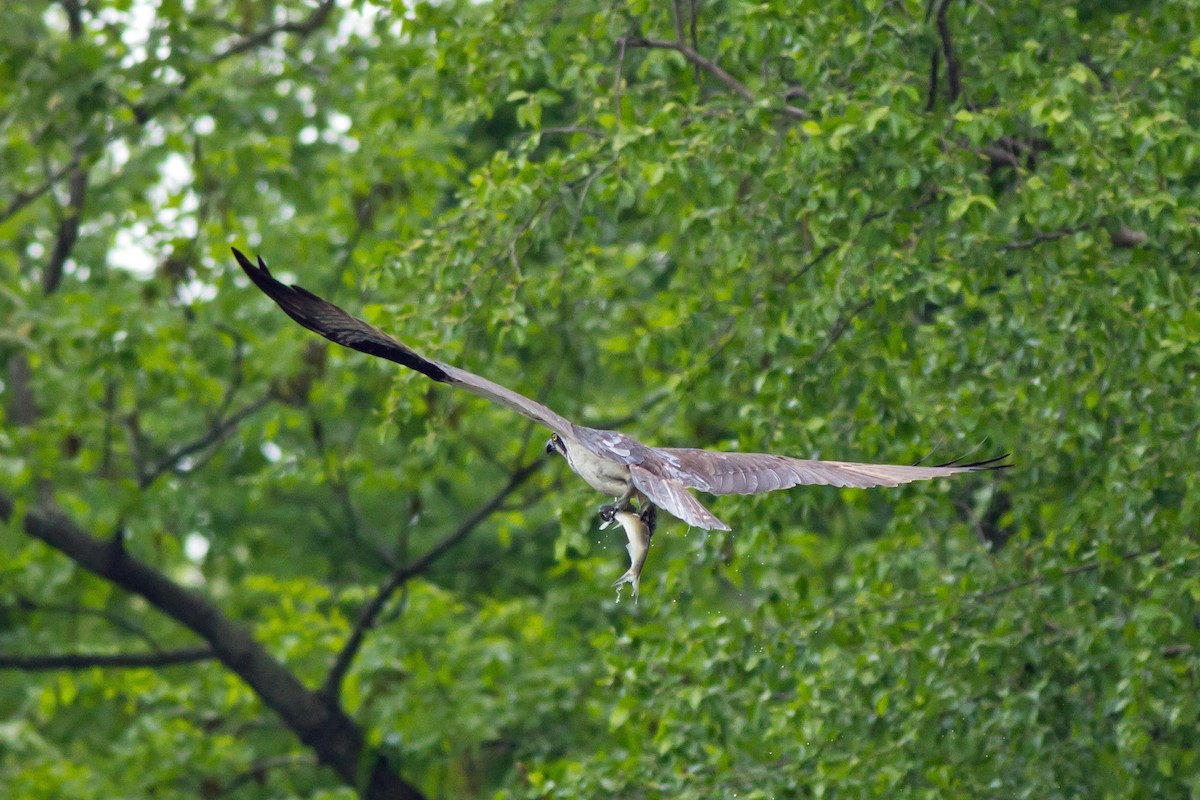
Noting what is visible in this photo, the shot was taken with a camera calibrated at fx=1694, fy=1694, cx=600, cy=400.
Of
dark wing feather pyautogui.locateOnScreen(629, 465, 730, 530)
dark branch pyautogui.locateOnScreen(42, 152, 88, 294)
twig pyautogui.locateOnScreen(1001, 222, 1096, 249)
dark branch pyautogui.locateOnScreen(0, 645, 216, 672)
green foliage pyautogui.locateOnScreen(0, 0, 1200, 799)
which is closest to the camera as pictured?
dark wing feather pyautogui.locateOnScreen(629, 465, 730, 530)

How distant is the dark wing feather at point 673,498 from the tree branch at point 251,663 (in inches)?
218

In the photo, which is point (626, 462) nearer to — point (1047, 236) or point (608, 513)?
point (608, 513)

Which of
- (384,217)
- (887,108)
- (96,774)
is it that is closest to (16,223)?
(384,217)

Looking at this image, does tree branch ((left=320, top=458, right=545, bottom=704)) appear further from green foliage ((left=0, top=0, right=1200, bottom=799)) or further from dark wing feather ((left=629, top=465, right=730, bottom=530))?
dark wing feather ((left=629, top=465, right=730, bottom=530))

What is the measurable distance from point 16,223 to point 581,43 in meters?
5.18

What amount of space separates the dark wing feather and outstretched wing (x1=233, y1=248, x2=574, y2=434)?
26 centimetres

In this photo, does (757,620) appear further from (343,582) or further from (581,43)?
(343,582)

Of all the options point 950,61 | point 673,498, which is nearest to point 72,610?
point 950,61

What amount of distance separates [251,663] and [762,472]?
5.31 m

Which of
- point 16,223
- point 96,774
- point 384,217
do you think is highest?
point 16,223

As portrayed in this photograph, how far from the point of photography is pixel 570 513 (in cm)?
706

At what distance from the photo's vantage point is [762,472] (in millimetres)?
5578

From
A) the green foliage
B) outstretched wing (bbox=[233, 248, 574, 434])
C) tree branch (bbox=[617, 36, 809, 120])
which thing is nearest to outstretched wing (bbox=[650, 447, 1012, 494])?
outstretched wing (bbox=[233, 248, 574, 434])

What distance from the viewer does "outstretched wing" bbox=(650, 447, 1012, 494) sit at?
533 cm
